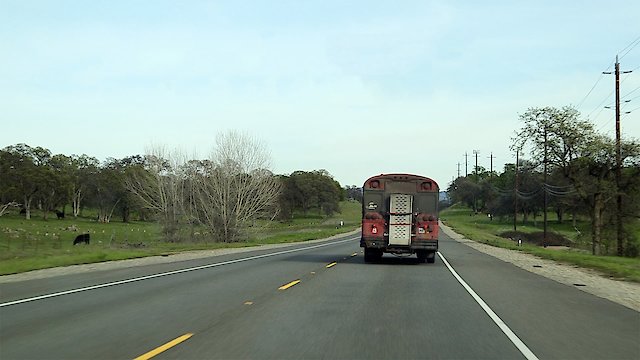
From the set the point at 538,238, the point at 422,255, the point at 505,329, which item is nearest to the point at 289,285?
the point at 505,329

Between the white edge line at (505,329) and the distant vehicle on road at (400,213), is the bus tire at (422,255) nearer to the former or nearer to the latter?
the distant vehicle on road at (400,213)

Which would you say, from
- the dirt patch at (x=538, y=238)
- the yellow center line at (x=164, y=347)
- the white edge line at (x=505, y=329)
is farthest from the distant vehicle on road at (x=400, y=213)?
the dirt patch at (x=538, y=238)

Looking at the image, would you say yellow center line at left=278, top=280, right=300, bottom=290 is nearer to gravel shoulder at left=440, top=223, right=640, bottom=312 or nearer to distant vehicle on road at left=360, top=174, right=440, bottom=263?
gravel shoulder at left=440, top=223, right=640, bottom=312

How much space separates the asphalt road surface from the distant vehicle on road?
642cm

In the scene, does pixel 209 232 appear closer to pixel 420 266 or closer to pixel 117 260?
pixel 117 260

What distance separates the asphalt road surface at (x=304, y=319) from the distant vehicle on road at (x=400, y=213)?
642 cm

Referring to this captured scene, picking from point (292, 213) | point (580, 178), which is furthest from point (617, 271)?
point (292, 213)

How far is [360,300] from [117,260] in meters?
15.8

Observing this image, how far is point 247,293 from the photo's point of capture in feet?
49.6

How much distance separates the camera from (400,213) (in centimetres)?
2608

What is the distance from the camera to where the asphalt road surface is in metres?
8.52

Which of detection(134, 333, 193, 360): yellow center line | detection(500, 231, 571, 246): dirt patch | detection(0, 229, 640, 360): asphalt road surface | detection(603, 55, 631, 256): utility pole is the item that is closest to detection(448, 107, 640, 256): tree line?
detection(603, 55, 631, 256): utility pole

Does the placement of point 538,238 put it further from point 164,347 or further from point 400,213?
point 164,347

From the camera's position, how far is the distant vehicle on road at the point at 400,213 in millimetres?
26016
